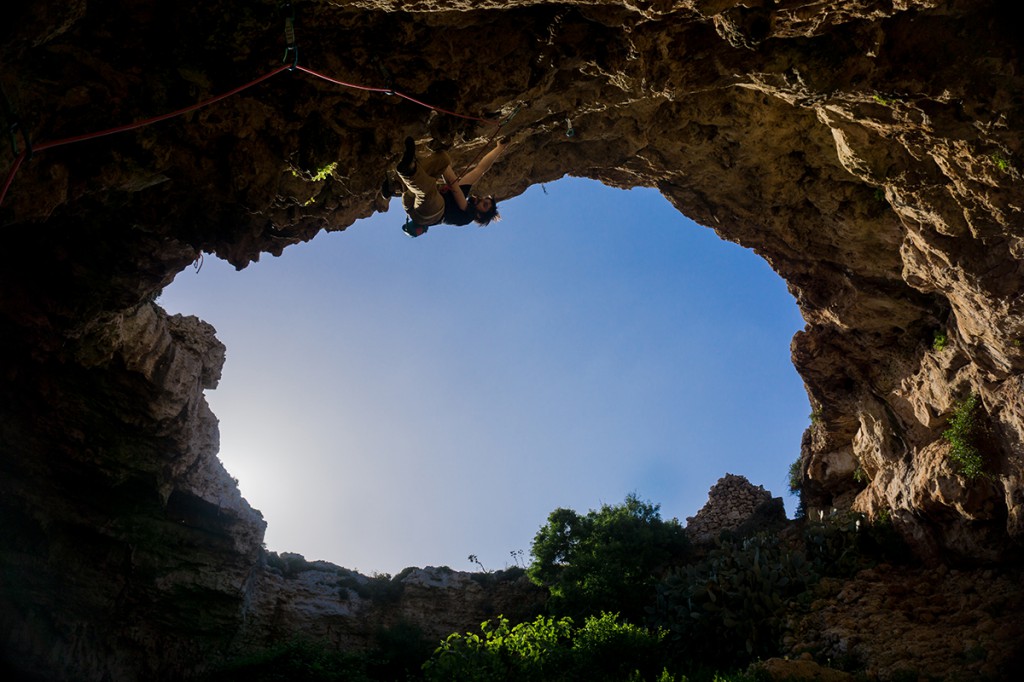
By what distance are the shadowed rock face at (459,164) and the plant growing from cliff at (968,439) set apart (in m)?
0.20

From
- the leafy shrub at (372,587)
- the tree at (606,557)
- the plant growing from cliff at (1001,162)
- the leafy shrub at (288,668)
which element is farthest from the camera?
the leafy shrub at (372,587)

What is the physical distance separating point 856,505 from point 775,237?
7863mm

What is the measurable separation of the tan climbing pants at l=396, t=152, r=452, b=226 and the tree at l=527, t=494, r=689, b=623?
1415 cm

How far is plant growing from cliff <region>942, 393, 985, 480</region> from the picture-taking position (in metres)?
10.4

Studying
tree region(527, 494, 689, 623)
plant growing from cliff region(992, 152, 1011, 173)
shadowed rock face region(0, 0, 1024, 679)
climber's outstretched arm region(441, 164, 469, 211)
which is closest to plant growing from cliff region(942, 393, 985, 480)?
shadowed rock face region(0, 0, 1024, 679)

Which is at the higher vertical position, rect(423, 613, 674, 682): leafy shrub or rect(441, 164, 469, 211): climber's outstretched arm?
rect(441, 164, 469, 211): climber's outstretched arm

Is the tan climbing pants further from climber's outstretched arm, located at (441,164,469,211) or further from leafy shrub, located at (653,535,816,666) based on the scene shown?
leafy shrub, located at (653,535,816,666)

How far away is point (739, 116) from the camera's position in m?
9.74

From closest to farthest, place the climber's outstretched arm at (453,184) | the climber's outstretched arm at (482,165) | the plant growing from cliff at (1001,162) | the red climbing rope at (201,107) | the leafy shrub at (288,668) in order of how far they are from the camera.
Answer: the red climbing rope at (201,107) < the plant growing from cliff at (1001,162) < the climber's outstretched arm at (453,184) < the climber's outstretched arm at (482,165) < the leafy shrub at (288,668)

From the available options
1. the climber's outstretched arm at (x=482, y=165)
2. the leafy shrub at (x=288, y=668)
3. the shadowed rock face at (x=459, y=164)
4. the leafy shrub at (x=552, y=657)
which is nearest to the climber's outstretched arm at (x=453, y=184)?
the climber's outstretched arm at (x=482, y=165)

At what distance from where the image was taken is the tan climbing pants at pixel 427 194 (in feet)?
27.7

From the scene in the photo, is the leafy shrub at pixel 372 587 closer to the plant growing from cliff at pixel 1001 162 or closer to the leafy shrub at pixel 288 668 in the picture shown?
the leafy shrub at pixel 288 668

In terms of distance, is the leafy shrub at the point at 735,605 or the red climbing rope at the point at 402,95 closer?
the red climbing rope at the point at 402,95

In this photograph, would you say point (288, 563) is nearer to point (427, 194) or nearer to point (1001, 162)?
point (427, 194)
